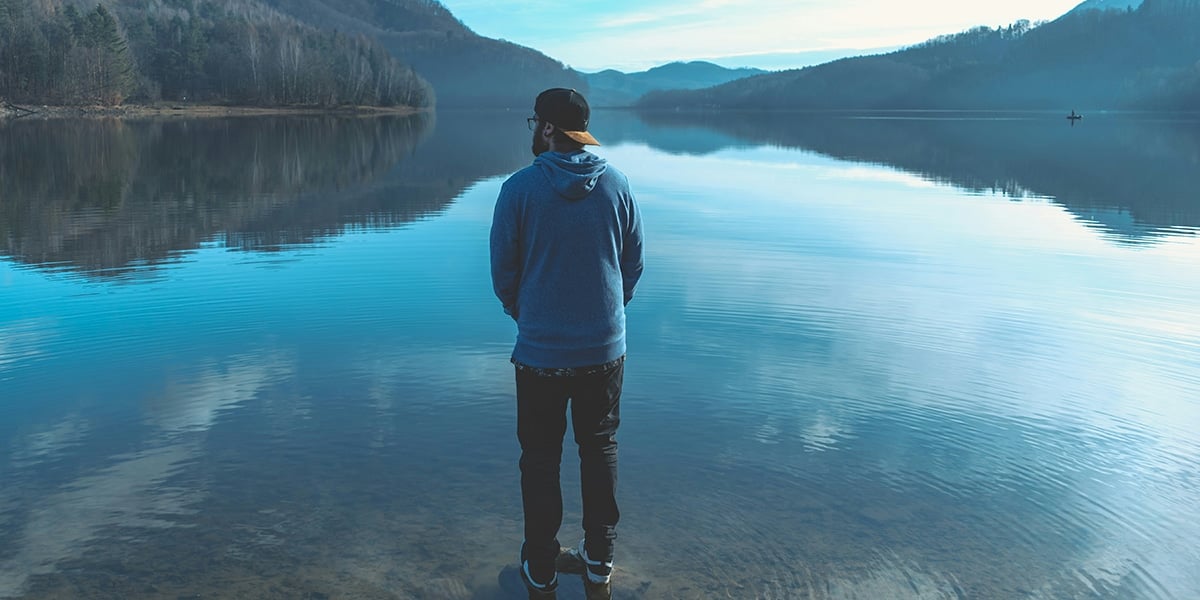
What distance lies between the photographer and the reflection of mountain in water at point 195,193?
16.7 metres

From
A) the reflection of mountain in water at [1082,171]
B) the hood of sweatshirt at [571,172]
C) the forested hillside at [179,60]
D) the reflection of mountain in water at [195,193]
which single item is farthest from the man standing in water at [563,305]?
the forested hillside at [179,60]

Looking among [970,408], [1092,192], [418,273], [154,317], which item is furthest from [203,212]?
[1092,192]

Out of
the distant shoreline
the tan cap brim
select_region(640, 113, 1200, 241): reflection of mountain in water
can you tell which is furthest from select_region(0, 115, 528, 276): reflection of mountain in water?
the distant shoreline

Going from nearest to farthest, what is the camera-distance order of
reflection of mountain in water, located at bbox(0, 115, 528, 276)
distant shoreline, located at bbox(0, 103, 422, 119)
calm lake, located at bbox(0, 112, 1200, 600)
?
calm lake, located at bbox(0, 112, 1200, 600) < reflection of mountain in water, located at bbox(0, 115, 528, 276) < distant shoreline, located at bbox(0, 103, 422, 119)

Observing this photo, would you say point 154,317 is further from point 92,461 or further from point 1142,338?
point 1142,338

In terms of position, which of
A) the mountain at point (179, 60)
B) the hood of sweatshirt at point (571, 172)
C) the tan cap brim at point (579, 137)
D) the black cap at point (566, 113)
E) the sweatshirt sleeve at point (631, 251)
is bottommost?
the sweatshirt sleeve at point (631, 251)

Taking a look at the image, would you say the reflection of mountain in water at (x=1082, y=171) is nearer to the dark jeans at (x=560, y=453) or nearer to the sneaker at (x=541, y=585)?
the dark jeans at (x=560, y=453)

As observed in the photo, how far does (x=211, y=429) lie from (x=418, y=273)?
704 centimetres

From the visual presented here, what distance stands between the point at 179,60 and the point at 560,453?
494ft

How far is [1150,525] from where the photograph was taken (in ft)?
19.1

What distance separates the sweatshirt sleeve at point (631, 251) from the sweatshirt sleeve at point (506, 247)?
62 centimetres

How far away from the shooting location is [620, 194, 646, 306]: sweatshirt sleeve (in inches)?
188

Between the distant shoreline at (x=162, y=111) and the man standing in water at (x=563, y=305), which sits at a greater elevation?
the distant shoreline at (x=162, y=111)

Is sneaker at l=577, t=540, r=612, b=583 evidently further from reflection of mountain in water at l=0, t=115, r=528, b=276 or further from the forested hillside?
the forested hillside
